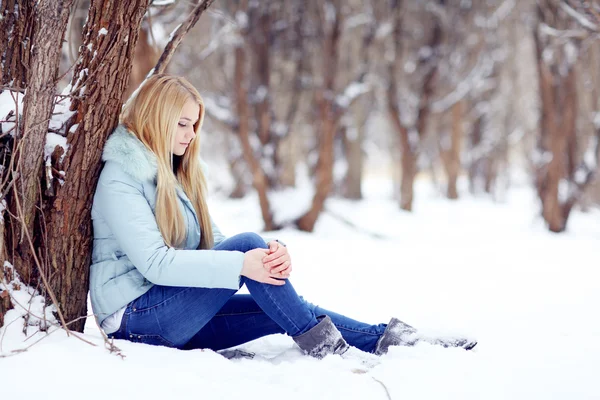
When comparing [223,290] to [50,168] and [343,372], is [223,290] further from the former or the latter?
[50,168]

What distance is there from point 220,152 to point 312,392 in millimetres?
20842

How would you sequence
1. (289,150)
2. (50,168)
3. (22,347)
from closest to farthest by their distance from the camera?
(22,347)
(50,168)
(289,150)

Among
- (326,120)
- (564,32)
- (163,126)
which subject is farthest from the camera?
(326,120)

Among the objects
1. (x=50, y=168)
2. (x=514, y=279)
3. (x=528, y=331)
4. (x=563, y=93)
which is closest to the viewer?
(x=50, y=168)

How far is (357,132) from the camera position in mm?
13891

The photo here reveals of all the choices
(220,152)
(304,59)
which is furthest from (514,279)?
(220,152)

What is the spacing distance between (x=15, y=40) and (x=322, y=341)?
5.81 ft

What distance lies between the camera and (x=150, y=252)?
6.77ft

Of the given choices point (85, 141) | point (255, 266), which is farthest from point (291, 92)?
point (255, 266)

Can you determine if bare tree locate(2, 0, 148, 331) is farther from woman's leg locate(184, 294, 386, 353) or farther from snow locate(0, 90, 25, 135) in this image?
woman's leg locate(184, 294, 386, 353)

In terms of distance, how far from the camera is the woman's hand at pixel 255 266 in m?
2.19

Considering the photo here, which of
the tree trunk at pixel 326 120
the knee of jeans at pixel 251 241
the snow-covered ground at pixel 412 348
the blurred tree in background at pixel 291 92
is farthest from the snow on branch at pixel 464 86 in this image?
the knee of jeans at pixel 251 241

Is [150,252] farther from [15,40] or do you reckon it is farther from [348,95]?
[348,95]

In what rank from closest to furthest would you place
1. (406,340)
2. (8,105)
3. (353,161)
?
(8,105) < (406,340) < (353,161)
